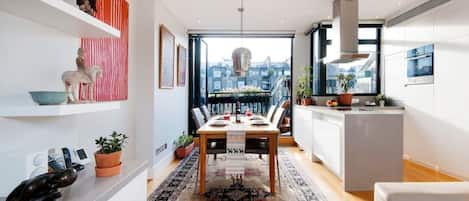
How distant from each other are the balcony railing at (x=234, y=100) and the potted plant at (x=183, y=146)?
1413 millimetres

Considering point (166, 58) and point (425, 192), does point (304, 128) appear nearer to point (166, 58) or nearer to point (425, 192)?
point (166, 58)

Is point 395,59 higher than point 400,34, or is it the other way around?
point 400,34

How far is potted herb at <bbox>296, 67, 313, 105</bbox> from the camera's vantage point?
233 inches

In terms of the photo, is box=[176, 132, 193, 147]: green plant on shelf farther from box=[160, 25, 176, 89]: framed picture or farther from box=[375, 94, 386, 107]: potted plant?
box=[375, 94, 386, 107]: potted plant

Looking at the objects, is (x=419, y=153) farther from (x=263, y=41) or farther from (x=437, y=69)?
(x=263, y=41)

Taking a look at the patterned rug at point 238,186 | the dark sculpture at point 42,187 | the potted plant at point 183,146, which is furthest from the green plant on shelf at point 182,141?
the dark sculpture at point 42,187

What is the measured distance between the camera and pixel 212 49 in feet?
22.1

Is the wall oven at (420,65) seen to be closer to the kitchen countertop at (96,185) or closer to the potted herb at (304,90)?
the potted herb at (304,90)

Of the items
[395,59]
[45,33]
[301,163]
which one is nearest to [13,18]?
[45,33]

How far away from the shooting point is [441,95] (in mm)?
4098

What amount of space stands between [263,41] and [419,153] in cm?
368

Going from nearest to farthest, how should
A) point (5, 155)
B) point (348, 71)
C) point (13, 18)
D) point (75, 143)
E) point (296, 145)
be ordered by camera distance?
point (5, 155) < point (13, 18) < point (75, 143) < point (348, 71) < point (296, 145)

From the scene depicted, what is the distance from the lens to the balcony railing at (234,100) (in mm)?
6812

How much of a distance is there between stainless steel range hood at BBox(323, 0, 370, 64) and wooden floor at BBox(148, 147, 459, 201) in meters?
1.71
